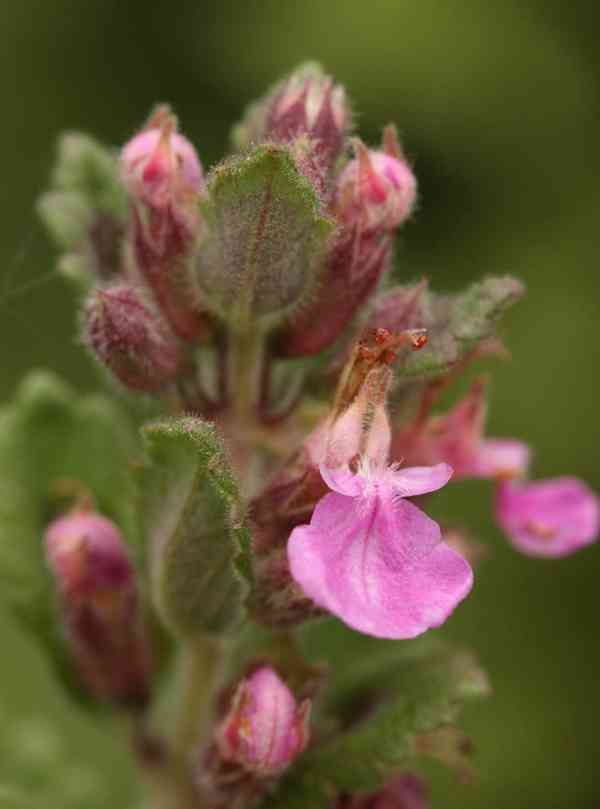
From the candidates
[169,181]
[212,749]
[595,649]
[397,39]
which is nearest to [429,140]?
[397,39]

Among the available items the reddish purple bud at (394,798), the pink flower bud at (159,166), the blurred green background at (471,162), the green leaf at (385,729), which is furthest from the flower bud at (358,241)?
the blurred green background at (471,162)

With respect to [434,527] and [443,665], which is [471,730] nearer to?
[443,665]

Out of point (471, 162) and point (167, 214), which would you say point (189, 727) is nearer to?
point (167, 214)

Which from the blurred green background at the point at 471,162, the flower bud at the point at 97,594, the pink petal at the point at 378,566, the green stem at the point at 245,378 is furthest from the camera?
the blurred green background at the point at 471,162

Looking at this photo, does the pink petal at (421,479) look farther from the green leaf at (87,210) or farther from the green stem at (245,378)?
the green leaf at (87,210)

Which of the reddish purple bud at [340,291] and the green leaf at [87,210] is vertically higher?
the green leaf at [87,210]

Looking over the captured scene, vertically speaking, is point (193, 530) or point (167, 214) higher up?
point (167, 214)

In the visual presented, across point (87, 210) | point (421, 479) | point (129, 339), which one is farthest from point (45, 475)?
point (421, 479)

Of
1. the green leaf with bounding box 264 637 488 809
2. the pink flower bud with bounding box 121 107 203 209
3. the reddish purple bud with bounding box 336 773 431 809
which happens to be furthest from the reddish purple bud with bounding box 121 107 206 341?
the reddish purple bud with bounding box 336 773 431 809
